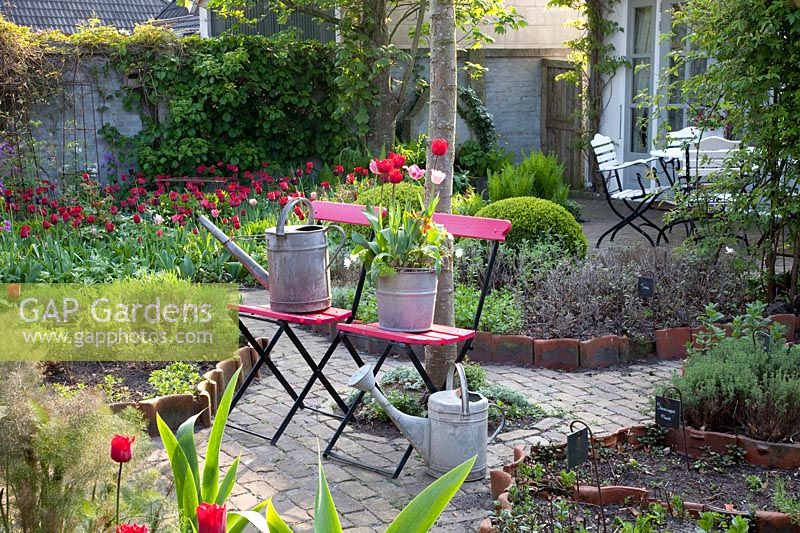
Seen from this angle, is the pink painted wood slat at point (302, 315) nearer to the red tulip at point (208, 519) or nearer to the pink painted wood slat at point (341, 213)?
the pink painted wood slat at point (341, 213)

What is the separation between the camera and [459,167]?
42.9 feet

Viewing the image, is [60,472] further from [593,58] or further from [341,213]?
[593,58]

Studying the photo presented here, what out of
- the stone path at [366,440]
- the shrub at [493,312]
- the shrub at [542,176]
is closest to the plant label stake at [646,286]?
the stone path at [366,440]

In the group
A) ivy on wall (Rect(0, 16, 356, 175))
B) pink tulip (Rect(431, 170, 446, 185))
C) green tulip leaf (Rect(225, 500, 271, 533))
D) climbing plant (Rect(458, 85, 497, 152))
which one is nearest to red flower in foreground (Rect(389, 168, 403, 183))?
pink tulip (Rect(431, 170, 446, 185))

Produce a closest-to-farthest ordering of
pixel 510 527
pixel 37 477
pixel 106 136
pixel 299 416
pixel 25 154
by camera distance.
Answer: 1. pixel 37 477
2. pixel 510 527
3. pixel 299 416
4. pixel 25 154
5. pixel 106 136

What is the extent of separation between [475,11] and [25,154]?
560 centimetres

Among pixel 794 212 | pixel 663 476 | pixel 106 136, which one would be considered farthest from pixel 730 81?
pixel 106 136

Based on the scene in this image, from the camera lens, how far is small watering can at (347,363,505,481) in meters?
4.07

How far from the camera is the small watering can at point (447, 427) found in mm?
4074

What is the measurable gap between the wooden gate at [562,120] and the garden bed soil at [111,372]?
9.23 metres

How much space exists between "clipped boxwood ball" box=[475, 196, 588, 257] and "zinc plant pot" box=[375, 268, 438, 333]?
306 cm

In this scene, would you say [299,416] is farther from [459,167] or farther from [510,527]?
[459,167]

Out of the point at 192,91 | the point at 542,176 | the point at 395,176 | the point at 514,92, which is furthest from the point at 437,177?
the point at 514,92

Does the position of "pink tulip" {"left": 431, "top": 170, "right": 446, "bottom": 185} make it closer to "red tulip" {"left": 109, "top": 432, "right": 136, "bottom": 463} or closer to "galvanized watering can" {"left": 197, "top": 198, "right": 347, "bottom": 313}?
"galvanized watering can" {"left": 197, "top": 198, "right": 347, "bottom": 313}
